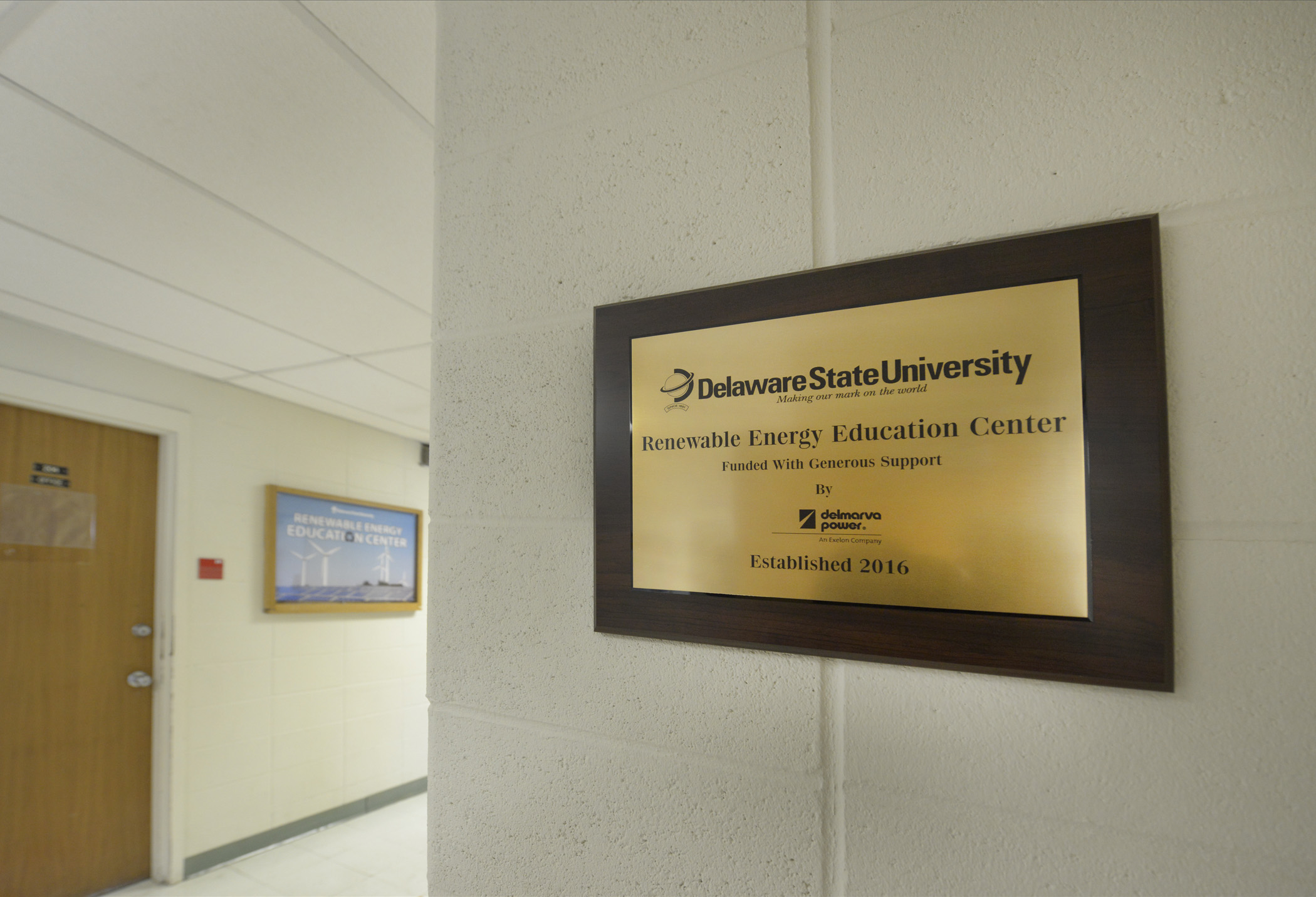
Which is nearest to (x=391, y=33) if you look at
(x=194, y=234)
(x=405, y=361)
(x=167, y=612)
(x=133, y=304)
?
(x=194, y=234)

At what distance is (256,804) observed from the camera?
3580 mm

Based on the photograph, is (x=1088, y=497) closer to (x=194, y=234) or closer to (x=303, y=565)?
(x=194, y=234)

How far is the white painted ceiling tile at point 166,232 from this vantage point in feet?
5.16

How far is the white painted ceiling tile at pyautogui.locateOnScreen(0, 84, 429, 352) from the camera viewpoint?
5.16 ft

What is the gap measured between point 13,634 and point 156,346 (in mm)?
1281

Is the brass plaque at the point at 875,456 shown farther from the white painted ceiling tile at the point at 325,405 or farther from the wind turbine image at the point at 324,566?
the wind turbine image at the point at 324,566

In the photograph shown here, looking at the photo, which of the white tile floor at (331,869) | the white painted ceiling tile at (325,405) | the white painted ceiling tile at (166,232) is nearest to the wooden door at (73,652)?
the white tile floor at (331,869)

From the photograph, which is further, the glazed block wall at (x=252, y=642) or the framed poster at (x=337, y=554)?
the framed poster at (x=337, y=554)

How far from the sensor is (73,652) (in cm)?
294

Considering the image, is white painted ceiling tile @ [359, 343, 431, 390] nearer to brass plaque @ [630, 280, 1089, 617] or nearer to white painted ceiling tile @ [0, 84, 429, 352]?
white painted ceiling tile @ [0, 84, 429, 352]

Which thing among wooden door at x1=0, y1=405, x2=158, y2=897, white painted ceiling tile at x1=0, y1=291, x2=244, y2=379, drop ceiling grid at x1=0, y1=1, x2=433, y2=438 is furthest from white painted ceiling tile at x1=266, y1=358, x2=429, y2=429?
wooden door at x1=0, y1=405, x2=158, y2=897

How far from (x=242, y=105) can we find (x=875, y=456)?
1.50 m

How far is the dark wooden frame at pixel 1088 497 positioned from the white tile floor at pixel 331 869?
11.2 feet

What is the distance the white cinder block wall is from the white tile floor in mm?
2965
